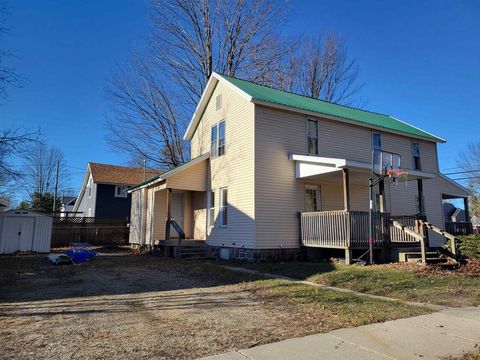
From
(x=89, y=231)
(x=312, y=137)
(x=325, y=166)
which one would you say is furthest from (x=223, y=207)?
(x=89, y=231)

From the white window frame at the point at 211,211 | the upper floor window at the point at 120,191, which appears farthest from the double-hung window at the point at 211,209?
the upper floor window at the point at 120,191

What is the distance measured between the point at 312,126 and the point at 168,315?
38.5 feet

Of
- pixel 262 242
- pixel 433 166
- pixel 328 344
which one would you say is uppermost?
pixel 433 166

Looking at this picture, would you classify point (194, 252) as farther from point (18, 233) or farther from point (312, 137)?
point (18, 233)

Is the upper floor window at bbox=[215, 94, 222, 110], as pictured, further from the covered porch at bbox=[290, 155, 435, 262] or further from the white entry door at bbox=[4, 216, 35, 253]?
the white entry door at bbox=[4, 216, 35, 253]

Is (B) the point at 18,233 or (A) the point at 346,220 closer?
(A) the point at 346,220

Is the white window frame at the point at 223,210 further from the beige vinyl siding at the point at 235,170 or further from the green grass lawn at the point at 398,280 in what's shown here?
the green grass lawn at the point at 398,280

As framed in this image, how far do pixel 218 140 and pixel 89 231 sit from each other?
14.6 meters

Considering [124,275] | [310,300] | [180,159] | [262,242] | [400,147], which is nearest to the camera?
[310,300]

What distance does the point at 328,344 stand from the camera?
4.81 metres

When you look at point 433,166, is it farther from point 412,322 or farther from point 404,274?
point 412,322

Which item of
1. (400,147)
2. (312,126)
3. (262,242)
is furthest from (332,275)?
(400,147)

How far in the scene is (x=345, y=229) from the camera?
12.8 meters

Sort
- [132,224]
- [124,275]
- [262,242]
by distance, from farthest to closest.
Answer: [132,224] → [262,242] → [124,275]
